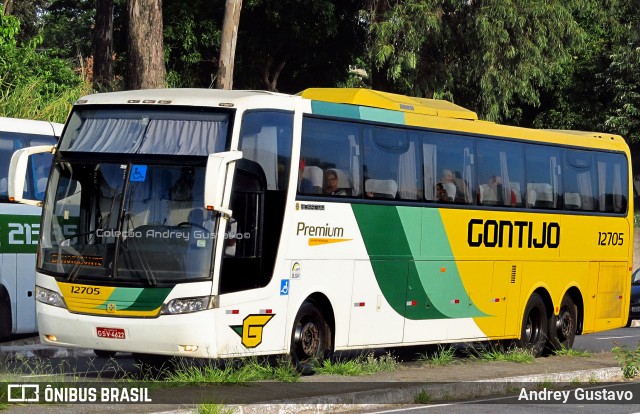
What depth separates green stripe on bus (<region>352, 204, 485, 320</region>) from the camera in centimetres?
1627

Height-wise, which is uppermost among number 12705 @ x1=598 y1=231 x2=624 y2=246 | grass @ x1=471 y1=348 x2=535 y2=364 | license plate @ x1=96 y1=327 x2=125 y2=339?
number 12705 @ x1=598 y1=231 x2=624 y2=246

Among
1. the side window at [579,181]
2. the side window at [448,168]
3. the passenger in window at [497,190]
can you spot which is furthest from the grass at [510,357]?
the side window at [579,181]

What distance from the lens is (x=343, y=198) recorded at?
51.3 feet

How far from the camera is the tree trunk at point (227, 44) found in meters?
26.2

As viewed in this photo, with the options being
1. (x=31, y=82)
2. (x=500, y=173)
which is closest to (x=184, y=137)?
(x=500, y=173)

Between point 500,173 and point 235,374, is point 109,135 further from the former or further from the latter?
point 500,173

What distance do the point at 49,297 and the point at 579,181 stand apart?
391 inches

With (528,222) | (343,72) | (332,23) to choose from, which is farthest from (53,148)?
(343,72)

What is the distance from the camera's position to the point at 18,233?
18.0 metres

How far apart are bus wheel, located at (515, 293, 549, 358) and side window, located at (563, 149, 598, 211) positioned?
1.69 m

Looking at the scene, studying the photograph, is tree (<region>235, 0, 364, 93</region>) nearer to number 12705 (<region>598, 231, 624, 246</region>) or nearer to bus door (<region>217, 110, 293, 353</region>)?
number 12705 (<region>598, 231, 624, 246</region>)

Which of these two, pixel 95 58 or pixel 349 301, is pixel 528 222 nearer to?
pixel 349 301

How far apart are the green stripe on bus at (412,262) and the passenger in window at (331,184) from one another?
38 centimetres

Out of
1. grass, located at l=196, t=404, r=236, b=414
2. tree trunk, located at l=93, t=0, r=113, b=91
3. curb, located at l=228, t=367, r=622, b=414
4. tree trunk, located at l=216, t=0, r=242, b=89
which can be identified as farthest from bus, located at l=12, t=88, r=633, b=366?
tree trunk, located at l=93, t=0, r=113, b=91
